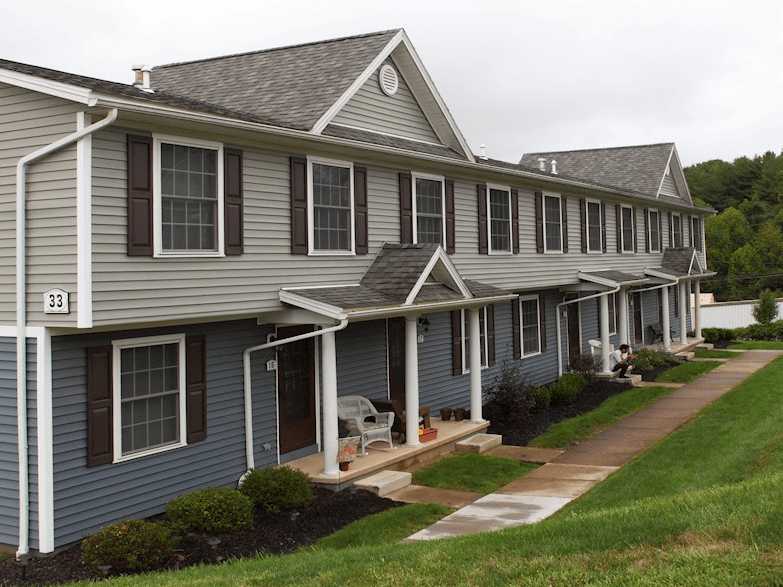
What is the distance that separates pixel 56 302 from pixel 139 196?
1.56 meters

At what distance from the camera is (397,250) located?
46.1ft

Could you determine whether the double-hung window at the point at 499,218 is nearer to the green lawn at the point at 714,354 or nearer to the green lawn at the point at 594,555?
the green lawn at the point at 594,555

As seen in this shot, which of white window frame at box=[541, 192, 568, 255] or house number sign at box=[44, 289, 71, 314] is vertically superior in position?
white window frame at box=[541, 192, 568, 255]

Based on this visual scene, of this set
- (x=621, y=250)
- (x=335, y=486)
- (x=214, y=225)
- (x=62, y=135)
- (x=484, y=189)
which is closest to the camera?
(x=62, y=135)

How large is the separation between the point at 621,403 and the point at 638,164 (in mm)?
14945

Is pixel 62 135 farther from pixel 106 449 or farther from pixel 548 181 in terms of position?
pixel 548 181

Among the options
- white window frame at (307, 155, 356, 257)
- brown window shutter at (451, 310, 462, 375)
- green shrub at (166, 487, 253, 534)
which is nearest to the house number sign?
green shrub at (166, 487, 253, 534)

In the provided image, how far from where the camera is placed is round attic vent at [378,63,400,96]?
49.0ft

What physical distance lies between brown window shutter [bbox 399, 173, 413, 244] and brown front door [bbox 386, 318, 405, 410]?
1628 mm

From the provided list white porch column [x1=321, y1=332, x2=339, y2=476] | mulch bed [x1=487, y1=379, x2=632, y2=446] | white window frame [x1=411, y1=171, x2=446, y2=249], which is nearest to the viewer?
white porch column [x1=321, y1=332, x2=339, y2=476]

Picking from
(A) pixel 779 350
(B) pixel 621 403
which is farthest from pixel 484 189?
(A) pixel 779 350

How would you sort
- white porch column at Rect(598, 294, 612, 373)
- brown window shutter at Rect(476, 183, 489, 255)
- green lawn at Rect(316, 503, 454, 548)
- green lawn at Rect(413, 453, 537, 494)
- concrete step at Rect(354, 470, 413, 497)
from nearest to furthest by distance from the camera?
green lawn at Rect(316, 503, 454, 548) → concrete step at Rect(354, 470, 413, 497) → green lawn at Rect(413, 453, 537, 494) → brown window shutter at Rect(476, 183, 489, 255) → white porch column at Rect(598, 294, 612, 373)

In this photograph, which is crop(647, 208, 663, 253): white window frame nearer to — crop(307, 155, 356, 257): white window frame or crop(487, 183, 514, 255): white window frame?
crop(487, 183, 514, 255): white window frame

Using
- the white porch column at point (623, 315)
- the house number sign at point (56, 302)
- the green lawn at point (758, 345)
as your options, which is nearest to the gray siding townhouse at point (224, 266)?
the house number sign at point (56, 302)
